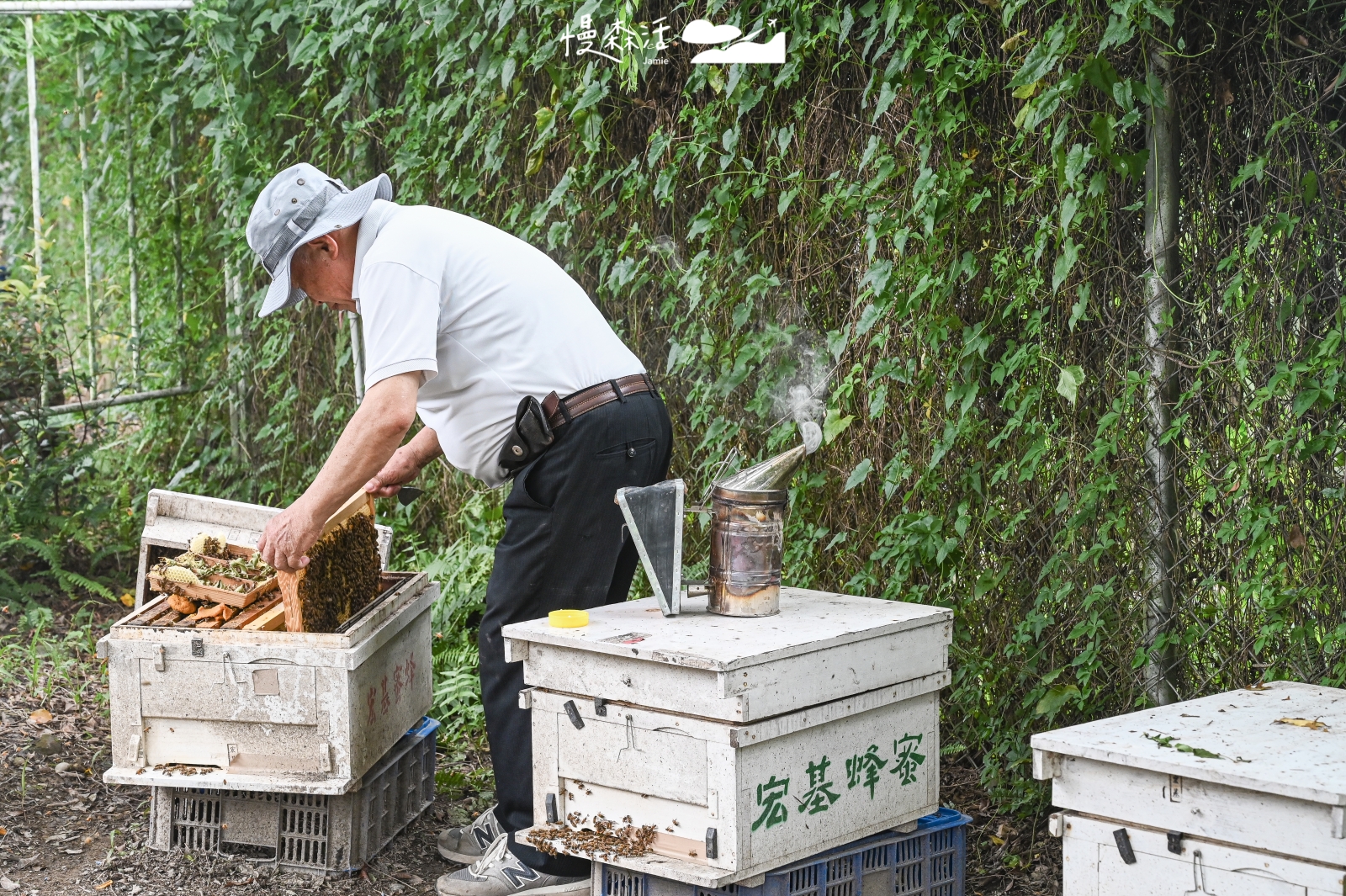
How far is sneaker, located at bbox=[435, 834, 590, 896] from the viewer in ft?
10.7

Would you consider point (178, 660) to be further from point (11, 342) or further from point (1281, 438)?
point (11, 342)

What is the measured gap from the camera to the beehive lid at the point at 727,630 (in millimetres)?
2682

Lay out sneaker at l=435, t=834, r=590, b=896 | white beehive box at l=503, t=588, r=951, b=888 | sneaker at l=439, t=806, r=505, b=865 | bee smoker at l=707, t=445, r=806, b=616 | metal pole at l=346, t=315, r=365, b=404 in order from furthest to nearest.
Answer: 1. metal pole at l=346, t=315, r=365, b=404
2. sneaker at l=439, t=806, r=505, b=865
3. sneaker at l=435, t=834, r=590, b=896
4. bee smoker at l=707, t=445, r=806, b=616
5. white beehive box at l=503, t=588, r=951, b=888

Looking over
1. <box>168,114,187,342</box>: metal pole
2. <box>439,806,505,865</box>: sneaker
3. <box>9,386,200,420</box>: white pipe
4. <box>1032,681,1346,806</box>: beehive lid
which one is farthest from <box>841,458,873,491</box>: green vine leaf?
<box>168,114,187,342</box>: metal pole

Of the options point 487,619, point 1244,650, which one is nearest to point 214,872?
point 487,619

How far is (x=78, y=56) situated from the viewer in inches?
281

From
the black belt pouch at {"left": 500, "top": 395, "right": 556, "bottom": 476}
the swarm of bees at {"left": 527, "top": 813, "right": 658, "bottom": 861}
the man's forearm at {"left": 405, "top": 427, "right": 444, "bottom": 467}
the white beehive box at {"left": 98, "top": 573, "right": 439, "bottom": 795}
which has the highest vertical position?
the black belt pouch at {"left": 500, "top": 395, "right": 556, "bottom": 476}

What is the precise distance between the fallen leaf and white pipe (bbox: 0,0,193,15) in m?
5.92

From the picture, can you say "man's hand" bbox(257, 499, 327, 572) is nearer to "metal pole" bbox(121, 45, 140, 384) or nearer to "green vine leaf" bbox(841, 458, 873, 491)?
"green vine leaf" bbox(841, 458, 873, 491)

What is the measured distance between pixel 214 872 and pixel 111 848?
431 millimetres

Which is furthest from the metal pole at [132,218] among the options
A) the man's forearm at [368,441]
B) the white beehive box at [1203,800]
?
the white beehive box at [1203,800]

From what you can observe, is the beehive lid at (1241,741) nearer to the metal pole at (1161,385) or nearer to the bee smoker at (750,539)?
the metal pole at (1161,385)

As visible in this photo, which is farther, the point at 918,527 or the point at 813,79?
the point at 813,79

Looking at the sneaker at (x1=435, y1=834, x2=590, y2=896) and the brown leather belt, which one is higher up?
the brown leather belt
